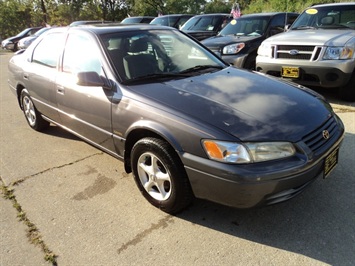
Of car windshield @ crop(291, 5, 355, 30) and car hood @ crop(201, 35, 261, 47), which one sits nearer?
car windshield @ crop(291, 5, 355, 30)

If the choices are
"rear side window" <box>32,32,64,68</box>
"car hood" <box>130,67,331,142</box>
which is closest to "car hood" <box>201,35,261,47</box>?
"rear side window" <box>32,32,64,68</box>

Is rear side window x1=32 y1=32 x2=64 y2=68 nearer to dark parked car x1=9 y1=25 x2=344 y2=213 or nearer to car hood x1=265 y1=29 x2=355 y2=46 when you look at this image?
dark parked car x1=9 y1=25 x2=344 y2=213

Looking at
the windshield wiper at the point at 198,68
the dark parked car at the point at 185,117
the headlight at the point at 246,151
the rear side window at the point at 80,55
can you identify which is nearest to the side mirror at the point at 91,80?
the dark parked car at the point at 185,117

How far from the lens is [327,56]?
4.83 metres

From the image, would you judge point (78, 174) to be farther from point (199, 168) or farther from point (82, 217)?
point (199, 168)

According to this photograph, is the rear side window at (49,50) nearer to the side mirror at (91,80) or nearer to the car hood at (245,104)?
the side mirror at (91,80)

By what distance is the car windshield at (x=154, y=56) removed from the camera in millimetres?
3023

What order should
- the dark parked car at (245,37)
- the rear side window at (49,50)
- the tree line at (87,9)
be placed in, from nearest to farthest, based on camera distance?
the rear side window at (49,50), the dark parked car at (245,37), the tree line at (87,9)

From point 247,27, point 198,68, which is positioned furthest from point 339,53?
point 247,27

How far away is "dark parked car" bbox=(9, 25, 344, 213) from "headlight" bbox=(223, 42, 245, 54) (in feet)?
9.32

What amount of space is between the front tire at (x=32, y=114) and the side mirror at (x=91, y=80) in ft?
6.67

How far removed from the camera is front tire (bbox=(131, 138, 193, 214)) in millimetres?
2416

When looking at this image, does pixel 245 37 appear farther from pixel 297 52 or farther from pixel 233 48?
pixel 297 52

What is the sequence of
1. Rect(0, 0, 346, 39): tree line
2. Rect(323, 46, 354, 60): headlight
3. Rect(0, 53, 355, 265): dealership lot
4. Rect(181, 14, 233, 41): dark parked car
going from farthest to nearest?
Rect(0, 0, 346, 39): tree line, Rect(181, 14, 233, 41): dark parked car, Rect(323, 46, 354, 60): headlight, Rect(0, 53, 355, 265): dealership lot
